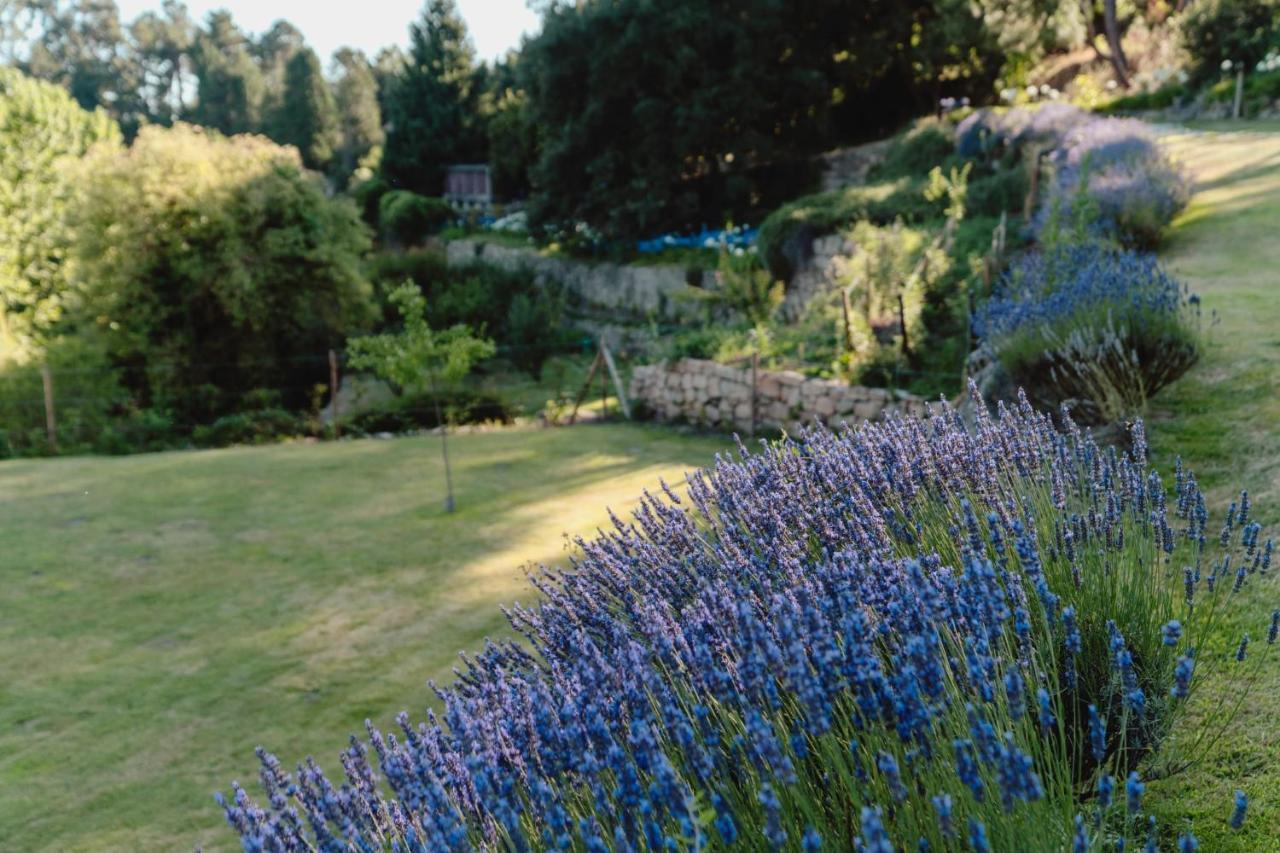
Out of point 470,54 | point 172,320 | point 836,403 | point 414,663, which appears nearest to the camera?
point 414,663

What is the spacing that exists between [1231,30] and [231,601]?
21595 millimetres

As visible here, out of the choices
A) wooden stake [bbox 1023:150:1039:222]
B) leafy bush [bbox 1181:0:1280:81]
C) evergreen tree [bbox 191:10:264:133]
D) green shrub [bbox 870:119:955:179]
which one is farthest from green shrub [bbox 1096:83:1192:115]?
evergreen tree [bbox 191:10:264:133]

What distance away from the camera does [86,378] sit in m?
16.1

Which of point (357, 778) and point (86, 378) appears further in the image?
point (86, 378)

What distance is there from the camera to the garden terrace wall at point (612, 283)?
23.1 metres

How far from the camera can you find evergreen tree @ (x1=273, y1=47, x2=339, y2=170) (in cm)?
4659

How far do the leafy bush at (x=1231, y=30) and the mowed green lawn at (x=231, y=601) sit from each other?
15550mm

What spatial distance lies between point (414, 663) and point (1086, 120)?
637 inches

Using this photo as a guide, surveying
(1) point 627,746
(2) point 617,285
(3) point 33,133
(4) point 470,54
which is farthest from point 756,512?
(4) point 470,54

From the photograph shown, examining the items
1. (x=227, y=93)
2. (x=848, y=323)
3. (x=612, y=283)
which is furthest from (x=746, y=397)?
(x=227, y=93)

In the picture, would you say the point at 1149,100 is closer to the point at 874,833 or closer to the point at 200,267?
the point at 200,267

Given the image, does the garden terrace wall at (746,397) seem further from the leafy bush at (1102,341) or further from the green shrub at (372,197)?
the green shrub at (372,197)

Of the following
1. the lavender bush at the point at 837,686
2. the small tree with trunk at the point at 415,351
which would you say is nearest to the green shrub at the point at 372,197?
the small tree with trunk at the point at 415,351

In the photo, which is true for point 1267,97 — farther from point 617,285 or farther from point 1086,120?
point 617,285
